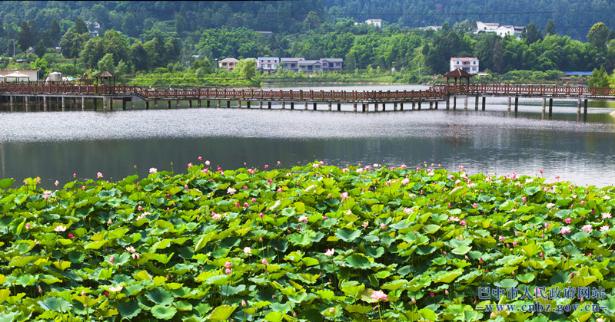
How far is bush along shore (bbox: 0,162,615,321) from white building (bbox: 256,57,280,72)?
154 meters

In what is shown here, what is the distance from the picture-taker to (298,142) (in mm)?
34781

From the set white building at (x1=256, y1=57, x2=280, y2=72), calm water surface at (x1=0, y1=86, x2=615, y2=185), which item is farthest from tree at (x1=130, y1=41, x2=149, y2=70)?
white building at (x1=256, y1=57, x2=280, y2=72)

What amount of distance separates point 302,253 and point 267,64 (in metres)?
159

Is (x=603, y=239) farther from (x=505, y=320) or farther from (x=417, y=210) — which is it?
(x=505, y=320)

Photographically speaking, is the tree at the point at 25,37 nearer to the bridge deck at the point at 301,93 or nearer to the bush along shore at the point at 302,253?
the bridge deck at the point at 301,93

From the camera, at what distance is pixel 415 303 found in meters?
7.00

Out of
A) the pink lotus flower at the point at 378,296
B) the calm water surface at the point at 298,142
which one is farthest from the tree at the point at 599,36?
the pink lotus flower at the point at 378,296

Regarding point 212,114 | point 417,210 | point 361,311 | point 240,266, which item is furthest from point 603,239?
point 212,114

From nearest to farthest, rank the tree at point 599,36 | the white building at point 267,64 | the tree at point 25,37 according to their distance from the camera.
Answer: the tree at point 25,37
the tree at point 599,36
the white building at point 267,64

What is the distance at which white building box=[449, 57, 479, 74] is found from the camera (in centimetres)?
13388

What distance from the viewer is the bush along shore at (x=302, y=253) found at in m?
6.70

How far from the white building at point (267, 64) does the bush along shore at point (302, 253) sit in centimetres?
15399

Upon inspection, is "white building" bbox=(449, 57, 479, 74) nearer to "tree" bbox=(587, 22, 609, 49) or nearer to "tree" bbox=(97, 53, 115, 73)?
"tree" bbox=(587, 22, 609, 49)

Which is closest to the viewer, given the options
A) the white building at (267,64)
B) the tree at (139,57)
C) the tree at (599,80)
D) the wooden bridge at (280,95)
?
the wooden bridge at (280,95)
